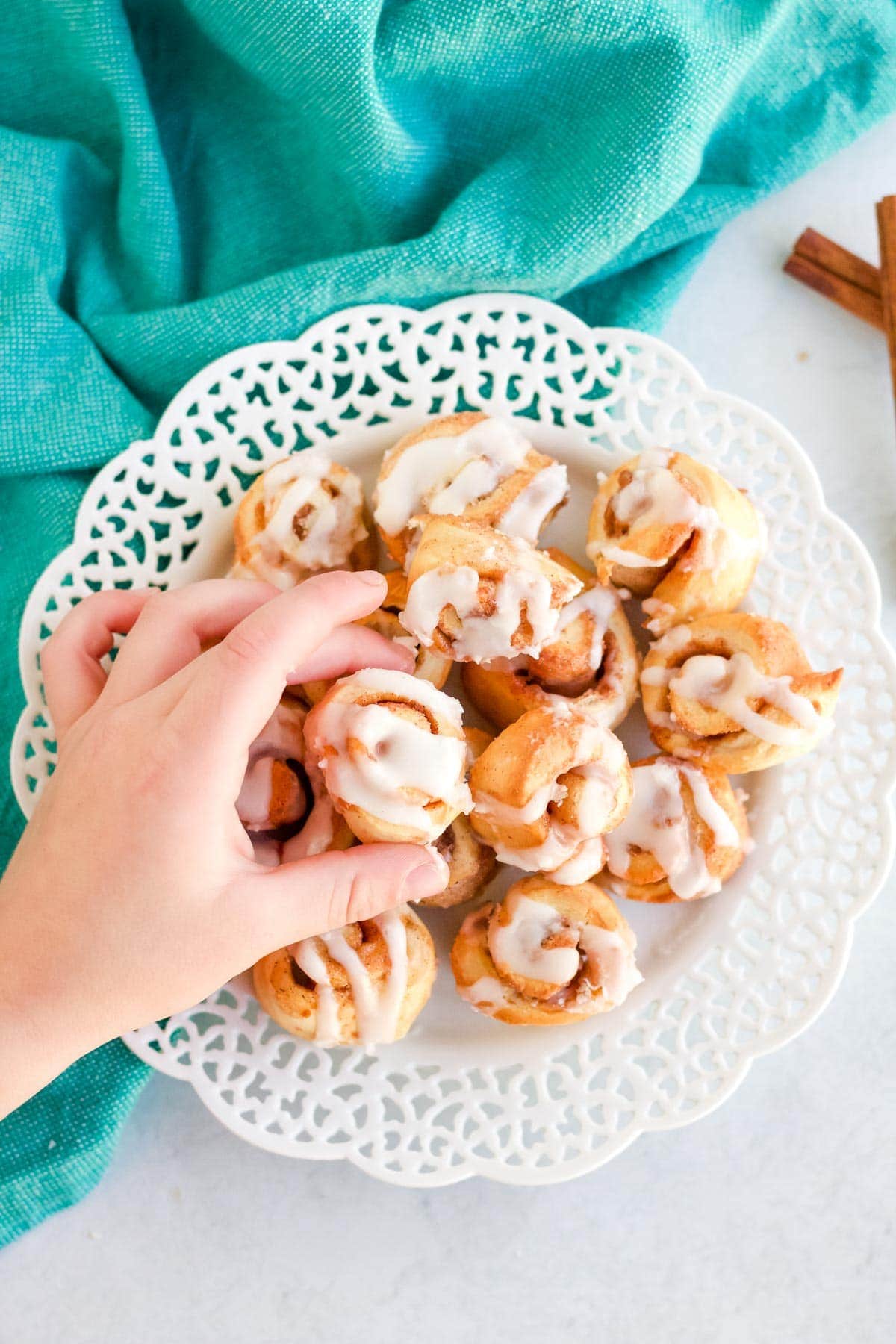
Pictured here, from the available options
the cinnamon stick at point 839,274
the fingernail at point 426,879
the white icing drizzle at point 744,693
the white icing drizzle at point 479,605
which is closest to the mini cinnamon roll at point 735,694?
the white icing drizzle at point 744,693

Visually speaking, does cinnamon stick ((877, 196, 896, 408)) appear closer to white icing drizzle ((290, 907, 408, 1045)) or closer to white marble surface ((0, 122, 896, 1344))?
white marble surface ((0, 122, 896, 1344))

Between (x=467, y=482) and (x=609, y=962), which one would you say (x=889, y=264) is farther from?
(x=609, y=962)

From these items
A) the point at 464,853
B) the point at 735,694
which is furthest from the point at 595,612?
the point at 464,853

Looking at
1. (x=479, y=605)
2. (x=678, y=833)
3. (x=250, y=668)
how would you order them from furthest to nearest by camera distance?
1. (x=678, y=833)
2. (x=479, y=605)
3. (x=250, y=668)

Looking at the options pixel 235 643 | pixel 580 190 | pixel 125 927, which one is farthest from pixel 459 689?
pixel 580 190

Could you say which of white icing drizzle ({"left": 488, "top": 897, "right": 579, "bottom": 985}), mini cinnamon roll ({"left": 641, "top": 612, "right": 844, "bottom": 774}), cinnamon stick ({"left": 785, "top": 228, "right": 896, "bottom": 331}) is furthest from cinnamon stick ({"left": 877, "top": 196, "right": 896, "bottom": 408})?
white icing drizzle ({"left": 488, "top": 897, "right": 579, "bottom": 985})

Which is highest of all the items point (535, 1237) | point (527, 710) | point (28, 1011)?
point (527, 710)

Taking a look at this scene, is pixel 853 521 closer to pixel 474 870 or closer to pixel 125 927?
pixel 474 870
